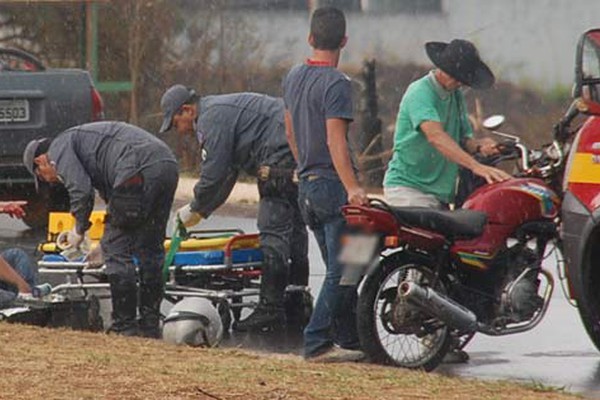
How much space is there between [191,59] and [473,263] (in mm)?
14483

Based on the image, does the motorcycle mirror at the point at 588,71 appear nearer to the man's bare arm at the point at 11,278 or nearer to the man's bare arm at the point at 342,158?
the man's bare arm at the point at 342,158

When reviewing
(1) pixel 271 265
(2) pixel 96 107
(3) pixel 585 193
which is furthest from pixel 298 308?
(2) pixel 96 107

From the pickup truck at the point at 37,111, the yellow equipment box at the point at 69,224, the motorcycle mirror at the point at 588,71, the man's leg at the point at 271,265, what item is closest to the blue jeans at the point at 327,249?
the man's leg at the point at 271,265

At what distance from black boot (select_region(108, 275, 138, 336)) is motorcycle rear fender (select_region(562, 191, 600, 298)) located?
2.78m

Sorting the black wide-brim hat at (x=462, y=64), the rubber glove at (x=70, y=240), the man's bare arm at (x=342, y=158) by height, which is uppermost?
the black wide-brim hat at (x=462, y=64)

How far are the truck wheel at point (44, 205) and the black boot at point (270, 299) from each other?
5971 millimetres

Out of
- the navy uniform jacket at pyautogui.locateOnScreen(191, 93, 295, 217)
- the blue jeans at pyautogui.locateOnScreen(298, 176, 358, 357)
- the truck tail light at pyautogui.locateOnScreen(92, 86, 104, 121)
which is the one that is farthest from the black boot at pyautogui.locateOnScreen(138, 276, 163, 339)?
the truck tail light at pyautogui.locateOnScreen(92, 86, 104, 121)

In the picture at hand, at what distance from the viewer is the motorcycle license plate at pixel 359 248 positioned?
36.8 ft

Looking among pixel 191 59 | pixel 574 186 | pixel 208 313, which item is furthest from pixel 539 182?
pixel 191 59

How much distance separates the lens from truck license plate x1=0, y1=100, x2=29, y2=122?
18.2 m

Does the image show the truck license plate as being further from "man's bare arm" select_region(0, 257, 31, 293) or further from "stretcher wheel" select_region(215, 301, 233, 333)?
"stretcher wheel" select_region(215, 301, 233, 333)

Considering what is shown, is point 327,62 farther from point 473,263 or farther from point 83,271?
point 83,271

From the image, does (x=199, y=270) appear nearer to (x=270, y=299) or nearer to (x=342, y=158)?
(x=270, y=299)

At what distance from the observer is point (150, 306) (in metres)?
12.9
